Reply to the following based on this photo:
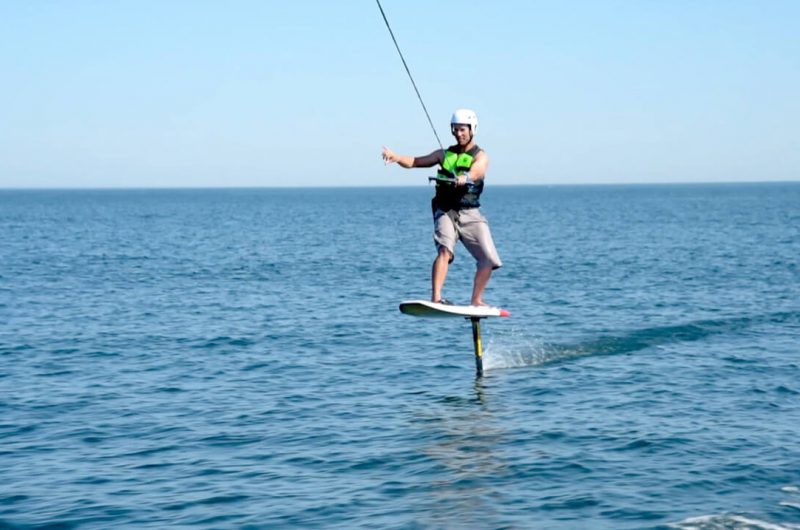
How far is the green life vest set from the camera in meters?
18.6

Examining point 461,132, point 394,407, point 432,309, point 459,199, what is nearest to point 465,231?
point 459,199

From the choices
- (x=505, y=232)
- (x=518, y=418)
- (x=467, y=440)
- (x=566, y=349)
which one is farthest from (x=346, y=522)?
(x=505, y=232)

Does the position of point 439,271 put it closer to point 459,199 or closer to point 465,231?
point 465,231

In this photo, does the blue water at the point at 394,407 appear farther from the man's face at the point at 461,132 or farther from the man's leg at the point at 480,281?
the man's face at the point at 461,132

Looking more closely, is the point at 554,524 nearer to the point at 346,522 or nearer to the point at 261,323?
the point at 346,522

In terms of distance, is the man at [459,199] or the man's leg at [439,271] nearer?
the man at [459,199]

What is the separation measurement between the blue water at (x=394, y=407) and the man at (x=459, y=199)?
327cm

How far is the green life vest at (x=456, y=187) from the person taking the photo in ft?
61.1

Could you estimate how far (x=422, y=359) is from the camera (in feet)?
95.2

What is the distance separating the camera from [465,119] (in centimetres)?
1838

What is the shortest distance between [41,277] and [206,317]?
19688 mm

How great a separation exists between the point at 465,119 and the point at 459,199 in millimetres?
1609

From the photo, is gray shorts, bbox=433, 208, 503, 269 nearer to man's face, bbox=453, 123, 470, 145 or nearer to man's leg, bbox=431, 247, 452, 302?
man's leg, bbox=431, 247, 452, 302

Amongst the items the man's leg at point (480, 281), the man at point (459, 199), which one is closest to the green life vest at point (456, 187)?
the man at point (459, 199)
